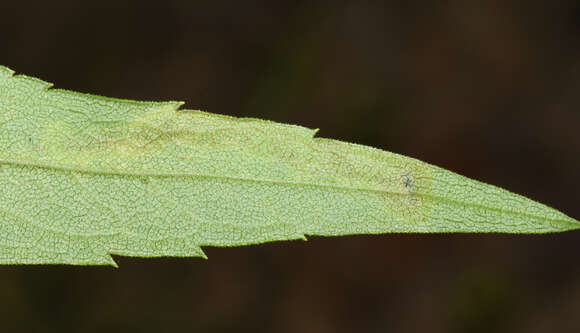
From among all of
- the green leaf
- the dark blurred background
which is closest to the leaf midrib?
the green leaf

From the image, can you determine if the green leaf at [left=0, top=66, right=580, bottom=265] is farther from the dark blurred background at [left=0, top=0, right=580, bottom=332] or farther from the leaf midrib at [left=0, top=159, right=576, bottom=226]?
the dark blurred background at [left=0, top=0, right=580, bottom=332]

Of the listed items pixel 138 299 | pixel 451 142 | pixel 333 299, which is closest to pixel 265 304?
pixel 333 299

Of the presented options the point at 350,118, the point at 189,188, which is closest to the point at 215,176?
the point at 189,188

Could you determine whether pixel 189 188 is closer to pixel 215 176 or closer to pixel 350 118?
pixel 215 176

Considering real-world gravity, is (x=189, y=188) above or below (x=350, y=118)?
below

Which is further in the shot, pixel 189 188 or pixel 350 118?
pixel 350 118

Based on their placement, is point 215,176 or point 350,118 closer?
point 215,176
